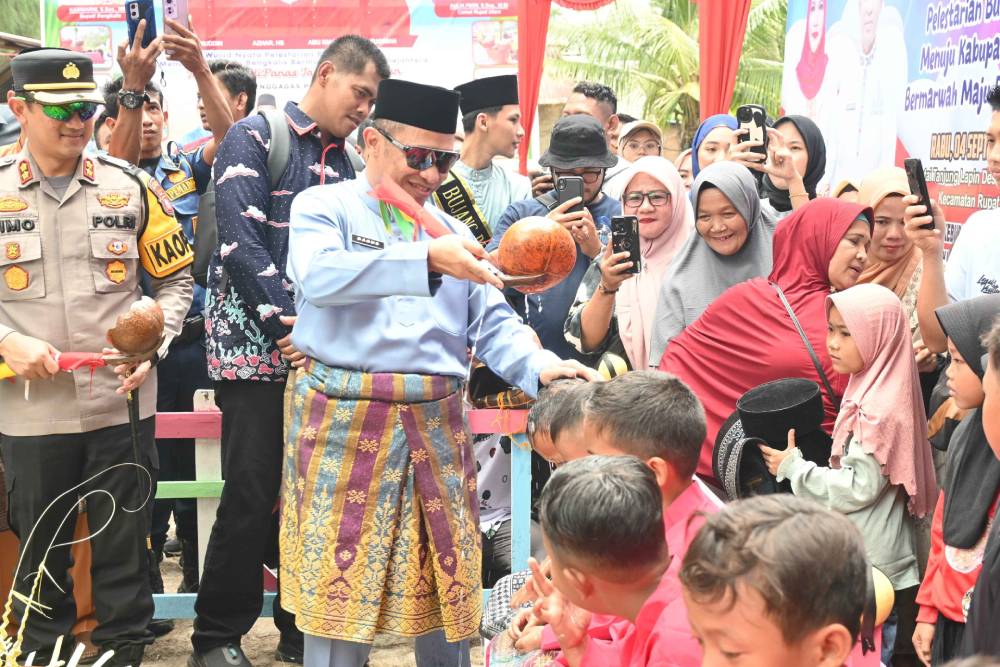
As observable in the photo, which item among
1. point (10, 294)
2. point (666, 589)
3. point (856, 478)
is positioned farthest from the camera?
point (10, 294)

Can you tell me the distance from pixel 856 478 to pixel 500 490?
2.05 meters

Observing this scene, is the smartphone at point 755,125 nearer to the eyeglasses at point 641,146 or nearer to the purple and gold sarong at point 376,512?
the eyeglasses at point 641,146

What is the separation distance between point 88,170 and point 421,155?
145cm

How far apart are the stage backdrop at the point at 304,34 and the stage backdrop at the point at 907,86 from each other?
4.73 meters

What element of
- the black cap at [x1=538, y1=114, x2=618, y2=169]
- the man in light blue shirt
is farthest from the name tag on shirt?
the black cap at [x1=538, y1=114, x2=618, y2=169]

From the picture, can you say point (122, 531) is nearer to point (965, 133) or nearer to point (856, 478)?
point (856, 478)

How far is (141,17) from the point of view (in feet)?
13.2

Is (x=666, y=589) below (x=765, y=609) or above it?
below

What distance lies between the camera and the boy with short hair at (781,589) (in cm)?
156

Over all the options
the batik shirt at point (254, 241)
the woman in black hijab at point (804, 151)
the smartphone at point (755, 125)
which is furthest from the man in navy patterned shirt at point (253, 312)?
the woman in black hijab at point (804, 151)

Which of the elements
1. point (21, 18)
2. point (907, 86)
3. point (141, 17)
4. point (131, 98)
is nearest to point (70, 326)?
point (131, 98)

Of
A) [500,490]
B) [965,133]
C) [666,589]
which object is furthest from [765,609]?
[965,133]

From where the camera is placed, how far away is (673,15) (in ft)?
76.8

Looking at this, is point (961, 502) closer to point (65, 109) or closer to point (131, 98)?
point (65, 109)
